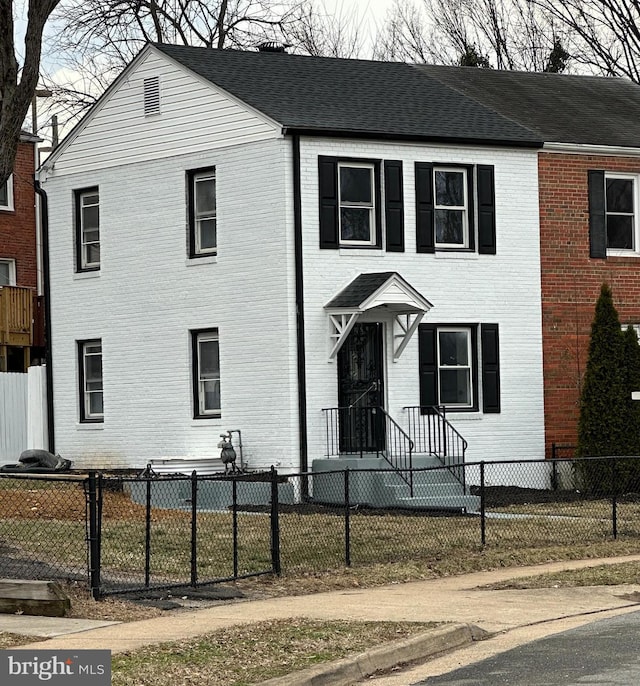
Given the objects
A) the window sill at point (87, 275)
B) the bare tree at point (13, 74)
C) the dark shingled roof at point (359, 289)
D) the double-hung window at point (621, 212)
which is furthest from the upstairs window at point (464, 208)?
the bare tree at point (13, 74)

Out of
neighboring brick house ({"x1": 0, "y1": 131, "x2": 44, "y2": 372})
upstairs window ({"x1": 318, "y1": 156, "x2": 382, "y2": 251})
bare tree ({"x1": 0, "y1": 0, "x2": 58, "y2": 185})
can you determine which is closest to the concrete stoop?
bare tree ({"x1": 0, "y1": 0, "x2": 58, "y2": 185})

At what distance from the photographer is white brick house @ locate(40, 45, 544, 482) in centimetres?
2547

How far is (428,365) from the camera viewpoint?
86.8 ft

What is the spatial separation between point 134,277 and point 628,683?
61.6 feet

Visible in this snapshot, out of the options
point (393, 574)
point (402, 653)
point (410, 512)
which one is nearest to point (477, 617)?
point (402, 653)

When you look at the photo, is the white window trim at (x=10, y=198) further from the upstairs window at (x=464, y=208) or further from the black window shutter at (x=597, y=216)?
the black window shutter at (x=597, y=216)

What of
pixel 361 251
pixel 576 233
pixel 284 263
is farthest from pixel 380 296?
pixel 576 233

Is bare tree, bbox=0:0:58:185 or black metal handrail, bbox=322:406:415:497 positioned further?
black metal handrail, bbox=322:406:415:497

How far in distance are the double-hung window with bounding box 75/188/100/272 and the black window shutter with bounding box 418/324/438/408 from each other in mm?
6709

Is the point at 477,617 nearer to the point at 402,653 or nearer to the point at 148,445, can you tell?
the point at 402,653

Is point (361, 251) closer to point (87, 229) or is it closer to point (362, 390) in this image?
point (362, 390)

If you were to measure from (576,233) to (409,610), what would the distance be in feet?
48.9

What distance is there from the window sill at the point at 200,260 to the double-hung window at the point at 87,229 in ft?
8.65

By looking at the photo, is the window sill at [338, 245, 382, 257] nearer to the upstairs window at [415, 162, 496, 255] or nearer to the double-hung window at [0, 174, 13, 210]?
the upstairs window at [415, 162, 496, 255]
